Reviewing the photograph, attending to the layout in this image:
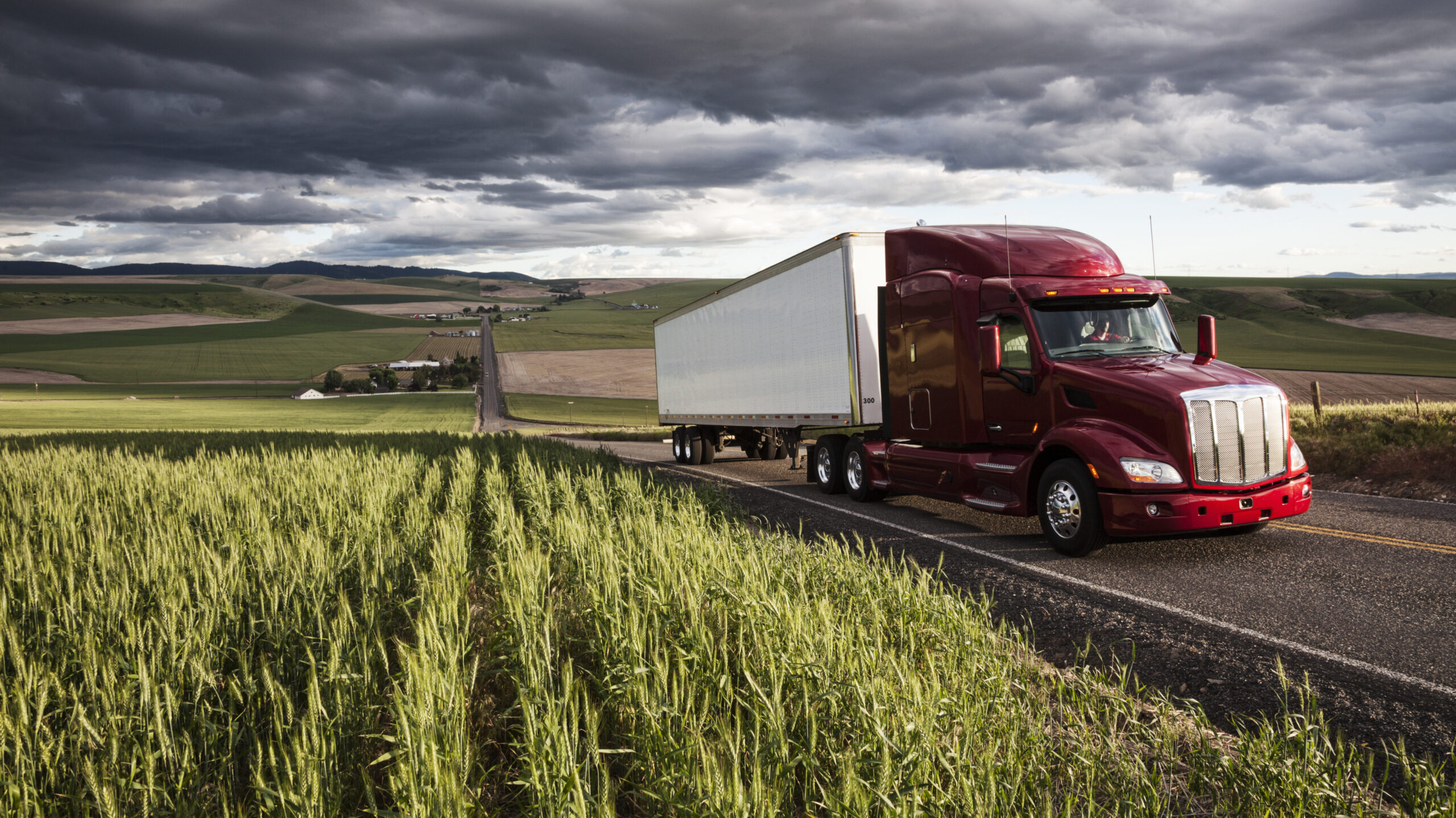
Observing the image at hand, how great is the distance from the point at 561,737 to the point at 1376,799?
128 inches

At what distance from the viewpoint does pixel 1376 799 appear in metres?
3.41

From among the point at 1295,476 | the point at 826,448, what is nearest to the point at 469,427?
the point at 826,448

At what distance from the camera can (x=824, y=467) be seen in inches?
578

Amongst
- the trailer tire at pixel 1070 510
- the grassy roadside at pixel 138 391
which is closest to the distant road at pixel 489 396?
the grassy roadside at pixel 138 391

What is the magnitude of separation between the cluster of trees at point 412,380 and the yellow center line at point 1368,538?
291ft

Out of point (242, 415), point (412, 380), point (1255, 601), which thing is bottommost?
point (1255, 601)

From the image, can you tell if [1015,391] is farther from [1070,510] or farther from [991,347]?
[1070,510]

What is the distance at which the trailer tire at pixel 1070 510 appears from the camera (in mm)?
8664

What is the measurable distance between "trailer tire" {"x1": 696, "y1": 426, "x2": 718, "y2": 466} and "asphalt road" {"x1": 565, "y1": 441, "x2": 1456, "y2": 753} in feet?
33.4

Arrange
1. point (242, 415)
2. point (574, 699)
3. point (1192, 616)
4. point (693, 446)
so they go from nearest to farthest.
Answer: point (574, 699) < point (1192, 616) < point (693, 446) < point (242, 415)

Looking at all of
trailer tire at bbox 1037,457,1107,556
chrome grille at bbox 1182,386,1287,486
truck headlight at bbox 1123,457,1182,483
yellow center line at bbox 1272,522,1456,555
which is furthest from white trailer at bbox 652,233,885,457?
yellow center line at bbox 1272,522,1456,555

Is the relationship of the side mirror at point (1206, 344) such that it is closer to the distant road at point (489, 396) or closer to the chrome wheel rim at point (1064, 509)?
the chrome wheel rim at point (1064, 509)

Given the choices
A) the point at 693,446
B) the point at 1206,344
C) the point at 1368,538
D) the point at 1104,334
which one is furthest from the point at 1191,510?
the point at 693,446

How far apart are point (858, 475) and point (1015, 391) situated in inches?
150
